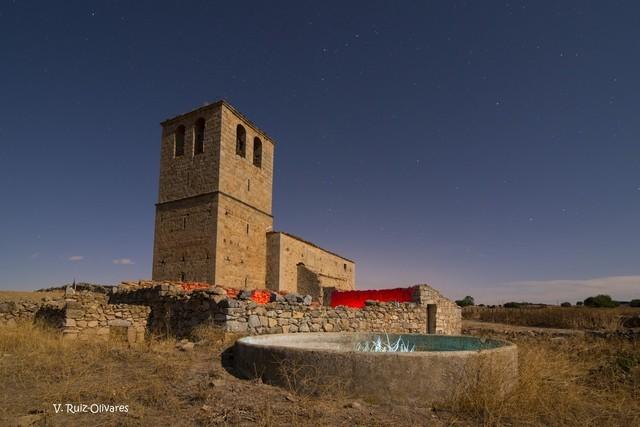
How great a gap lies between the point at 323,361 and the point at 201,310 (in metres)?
4.62

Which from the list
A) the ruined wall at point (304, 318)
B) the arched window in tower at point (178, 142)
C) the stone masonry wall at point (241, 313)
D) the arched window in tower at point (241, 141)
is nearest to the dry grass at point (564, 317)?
the ruined wall at point (304, 318)

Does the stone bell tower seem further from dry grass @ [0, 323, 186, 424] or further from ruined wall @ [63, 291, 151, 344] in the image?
dry grass @ [0, 323, 186, 424]

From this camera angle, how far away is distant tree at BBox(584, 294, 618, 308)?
39.2 meters

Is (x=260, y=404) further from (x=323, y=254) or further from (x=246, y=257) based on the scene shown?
(x=323, y=254)

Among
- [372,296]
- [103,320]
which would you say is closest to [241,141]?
[372,296]

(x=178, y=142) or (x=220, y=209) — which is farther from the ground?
(x=178, y=142)

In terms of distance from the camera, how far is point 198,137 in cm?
2089

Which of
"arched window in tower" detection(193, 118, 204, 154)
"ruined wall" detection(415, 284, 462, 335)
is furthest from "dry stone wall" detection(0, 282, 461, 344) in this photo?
"arched window in tower" detection(193, 118, 204, 154)

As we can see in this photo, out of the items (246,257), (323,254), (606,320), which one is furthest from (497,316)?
(246,257)

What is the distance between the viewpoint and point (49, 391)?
456 cm

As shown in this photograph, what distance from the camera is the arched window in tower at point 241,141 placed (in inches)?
847

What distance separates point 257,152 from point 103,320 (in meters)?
15.1

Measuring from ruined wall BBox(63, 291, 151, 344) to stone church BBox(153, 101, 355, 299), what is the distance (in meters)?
8.21

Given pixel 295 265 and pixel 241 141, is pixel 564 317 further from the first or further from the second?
pixel 241 141
